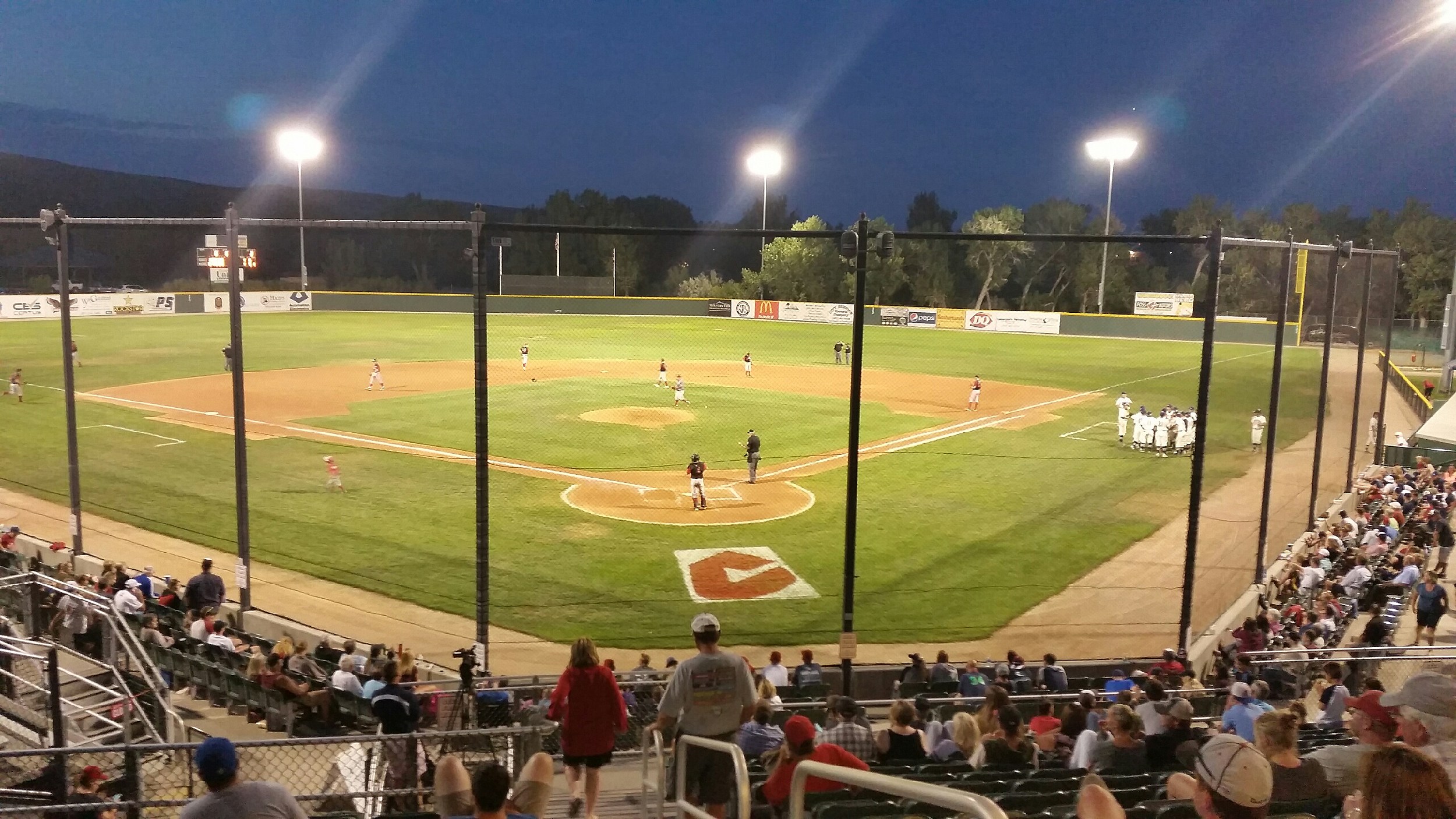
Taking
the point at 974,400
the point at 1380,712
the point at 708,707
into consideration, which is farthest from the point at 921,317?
the point at 1380,712

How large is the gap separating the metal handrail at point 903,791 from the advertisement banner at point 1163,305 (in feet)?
239

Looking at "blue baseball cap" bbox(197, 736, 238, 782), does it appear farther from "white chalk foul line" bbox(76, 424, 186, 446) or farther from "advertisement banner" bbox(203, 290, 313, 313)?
"advertisement banner" bbox(203, 290, 313, 313)

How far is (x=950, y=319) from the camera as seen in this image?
75250mm

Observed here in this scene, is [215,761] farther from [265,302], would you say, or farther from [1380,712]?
[265,302]

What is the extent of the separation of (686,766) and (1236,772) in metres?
3.43

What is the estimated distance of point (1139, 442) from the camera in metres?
31.7

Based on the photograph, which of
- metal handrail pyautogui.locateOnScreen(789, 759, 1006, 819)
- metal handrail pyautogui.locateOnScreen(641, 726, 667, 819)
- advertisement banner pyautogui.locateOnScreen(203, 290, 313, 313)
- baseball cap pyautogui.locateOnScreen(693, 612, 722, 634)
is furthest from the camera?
advertisement banner pyautogui.locateOnScreen(203, 290, 313, 313)

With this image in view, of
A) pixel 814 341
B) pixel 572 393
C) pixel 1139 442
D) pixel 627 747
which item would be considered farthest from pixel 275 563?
pixel 814 341

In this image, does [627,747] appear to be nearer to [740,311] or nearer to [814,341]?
[814,341]

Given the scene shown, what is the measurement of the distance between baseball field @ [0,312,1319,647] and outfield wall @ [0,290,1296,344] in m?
13.2

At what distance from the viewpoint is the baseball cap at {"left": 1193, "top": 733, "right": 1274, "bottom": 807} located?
3584mm

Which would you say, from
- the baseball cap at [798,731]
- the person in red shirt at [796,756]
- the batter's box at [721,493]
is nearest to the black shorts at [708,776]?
the person in red shirt at [796,756]

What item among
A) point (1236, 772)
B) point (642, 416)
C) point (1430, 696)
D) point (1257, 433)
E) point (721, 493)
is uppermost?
point (1236, 772)

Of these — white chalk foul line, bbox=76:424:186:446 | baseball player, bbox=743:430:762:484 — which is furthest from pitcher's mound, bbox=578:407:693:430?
white chalk foul line, bbox=76:424:186:446
